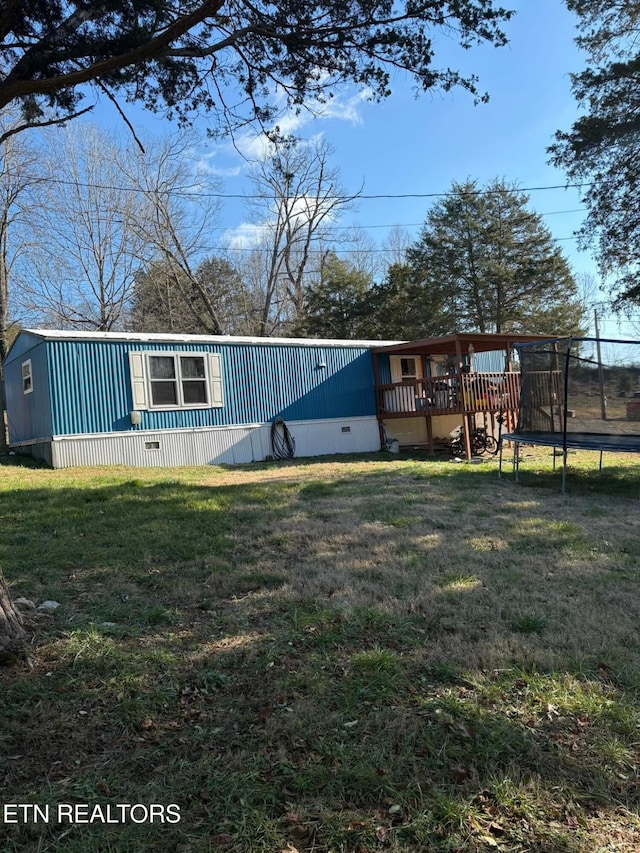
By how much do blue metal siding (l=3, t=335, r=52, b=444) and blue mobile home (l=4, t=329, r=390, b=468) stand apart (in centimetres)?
2

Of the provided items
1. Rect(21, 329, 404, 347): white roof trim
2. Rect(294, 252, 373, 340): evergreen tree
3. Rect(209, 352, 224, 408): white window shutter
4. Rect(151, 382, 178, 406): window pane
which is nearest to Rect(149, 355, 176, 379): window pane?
Rect(151, 382, 178, 406): window pane

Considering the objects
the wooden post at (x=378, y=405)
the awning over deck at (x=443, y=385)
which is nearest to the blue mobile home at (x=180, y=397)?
the wooden post at (x=378, y=405)

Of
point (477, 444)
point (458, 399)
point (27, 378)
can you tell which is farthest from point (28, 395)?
point (477, 444)

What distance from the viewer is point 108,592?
3570 mm

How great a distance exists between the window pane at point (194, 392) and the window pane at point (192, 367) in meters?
0.15

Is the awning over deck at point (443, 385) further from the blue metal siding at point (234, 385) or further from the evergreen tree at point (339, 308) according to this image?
the evergreen tree at point (339, 308)

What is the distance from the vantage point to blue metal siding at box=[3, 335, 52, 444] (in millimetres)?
10367

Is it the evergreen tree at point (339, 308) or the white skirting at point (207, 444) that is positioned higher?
the evergreen tree at point (339, 308)

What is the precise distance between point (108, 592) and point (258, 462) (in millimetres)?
8598

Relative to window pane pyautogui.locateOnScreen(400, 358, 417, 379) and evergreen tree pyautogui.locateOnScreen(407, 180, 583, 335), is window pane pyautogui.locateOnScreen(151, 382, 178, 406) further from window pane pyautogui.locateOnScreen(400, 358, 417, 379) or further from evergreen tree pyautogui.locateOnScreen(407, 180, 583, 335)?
evergreen tree pyautogui.locateOnScreen(407, 180, 583, 335)

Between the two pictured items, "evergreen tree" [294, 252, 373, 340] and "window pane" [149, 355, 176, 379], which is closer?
"window pane" [149, 355, 176, 379]

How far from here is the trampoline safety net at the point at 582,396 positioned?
7820mm

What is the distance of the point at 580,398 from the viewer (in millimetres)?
8203

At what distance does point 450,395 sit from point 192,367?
6137 millimetres
